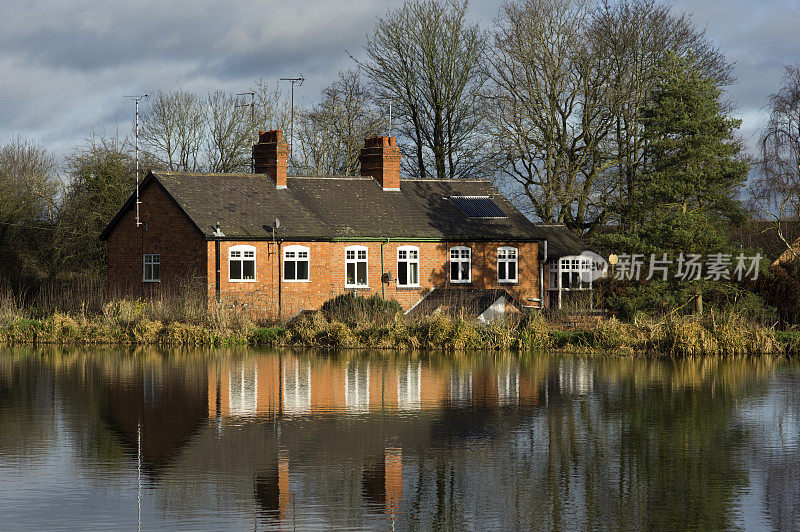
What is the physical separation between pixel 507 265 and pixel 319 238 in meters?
8.63

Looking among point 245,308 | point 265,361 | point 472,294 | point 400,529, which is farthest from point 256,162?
point 400,529

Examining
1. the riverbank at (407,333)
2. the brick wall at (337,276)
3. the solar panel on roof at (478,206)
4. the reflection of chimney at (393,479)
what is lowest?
the reflection of chimney at (393,479)

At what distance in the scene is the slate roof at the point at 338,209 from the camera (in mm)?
38719

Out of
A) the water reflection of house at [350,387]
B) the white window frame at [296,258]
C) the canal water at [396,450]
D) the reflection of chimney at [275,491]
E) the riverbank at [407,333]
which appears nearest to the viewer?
the canal water at [396,450]

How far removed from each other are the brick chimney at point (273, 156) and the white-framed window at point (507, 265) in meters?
9.59

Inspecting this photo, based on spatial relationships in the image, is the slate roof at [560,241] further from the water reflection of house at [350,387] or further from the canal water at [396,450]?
the canal water at [396,450]

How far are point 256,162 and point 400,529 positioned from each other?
35.3 meters

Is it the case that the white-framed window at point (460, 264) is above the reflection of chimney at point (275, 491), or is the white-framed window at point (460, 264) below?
above

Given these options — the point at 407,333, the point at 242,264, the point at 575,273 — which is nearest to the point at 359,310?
the point at 407,333

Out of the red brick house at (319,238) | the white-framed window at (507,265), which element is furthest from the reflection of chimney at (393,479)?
the white-framed window at (507,265)

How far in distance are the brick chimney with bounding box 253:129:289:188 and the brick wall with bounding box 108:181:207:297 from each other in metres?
4.84

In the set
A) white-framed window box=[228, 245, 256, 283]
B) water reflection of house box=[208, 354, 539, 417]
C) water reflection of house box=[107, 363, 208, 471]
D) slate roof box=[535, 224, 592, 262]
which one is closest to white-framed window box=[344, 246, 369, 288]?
white-framed window box=[228, 245, 256, 283]

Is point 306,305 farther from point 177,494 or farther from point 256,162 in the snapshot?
point 177,494

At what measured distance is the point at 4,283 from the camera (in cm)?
4359
